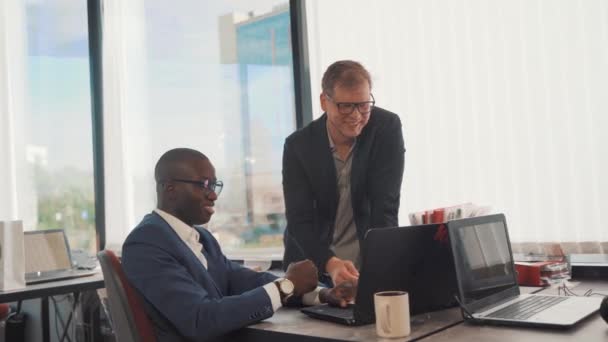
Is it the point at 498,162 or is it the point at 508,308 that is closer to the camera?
the point at 508,308

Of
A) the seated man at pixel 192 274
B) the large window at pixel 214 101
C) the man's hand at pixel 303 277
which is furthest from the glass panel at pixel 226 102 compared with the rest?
the man's hand at pixel 303 277

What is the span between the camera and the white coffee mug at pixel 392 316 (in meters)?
1.38

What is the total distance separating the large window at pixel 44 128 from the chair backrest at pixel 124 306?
3110 millimetres

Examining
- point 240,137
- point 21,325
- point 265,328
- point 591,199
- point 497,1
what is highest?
point 497,1

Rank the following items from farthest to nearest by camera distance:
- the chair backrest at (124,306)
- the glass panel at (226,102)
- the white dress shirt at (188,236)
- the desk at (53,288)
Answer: the glass panel at (226,102) < the desk at (53,288) < the white dress shirt at (188,236) < the chair backrest at (124,306)

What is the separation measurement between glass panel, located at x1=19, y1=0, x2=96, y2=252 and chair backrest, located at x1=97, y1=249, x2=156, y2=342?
10.3ft

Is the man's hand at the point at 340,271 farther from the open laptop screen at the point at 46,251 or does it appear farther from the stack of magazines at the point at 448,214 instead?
the open laptop screen at the point at 46,251

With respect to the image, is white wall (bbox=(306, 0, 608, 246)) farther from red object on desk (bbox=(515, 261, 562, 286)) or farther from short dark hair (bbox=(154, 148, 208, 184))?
short dark hair (bbox=(154, 148, 208, 184))

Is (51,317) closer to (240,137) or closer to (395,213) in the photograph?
A: (240,137)

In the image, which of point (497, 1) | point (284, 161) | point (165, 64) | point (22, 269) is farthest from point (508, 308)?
point (165, 64)

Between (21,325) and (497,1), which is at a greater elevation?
(497,1)

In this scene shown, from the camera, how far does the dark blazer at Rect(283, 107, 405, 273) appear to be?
2.11m

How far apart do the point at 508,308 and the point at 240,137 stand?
2.58m

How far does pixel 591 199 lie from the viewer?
2.41 meters
